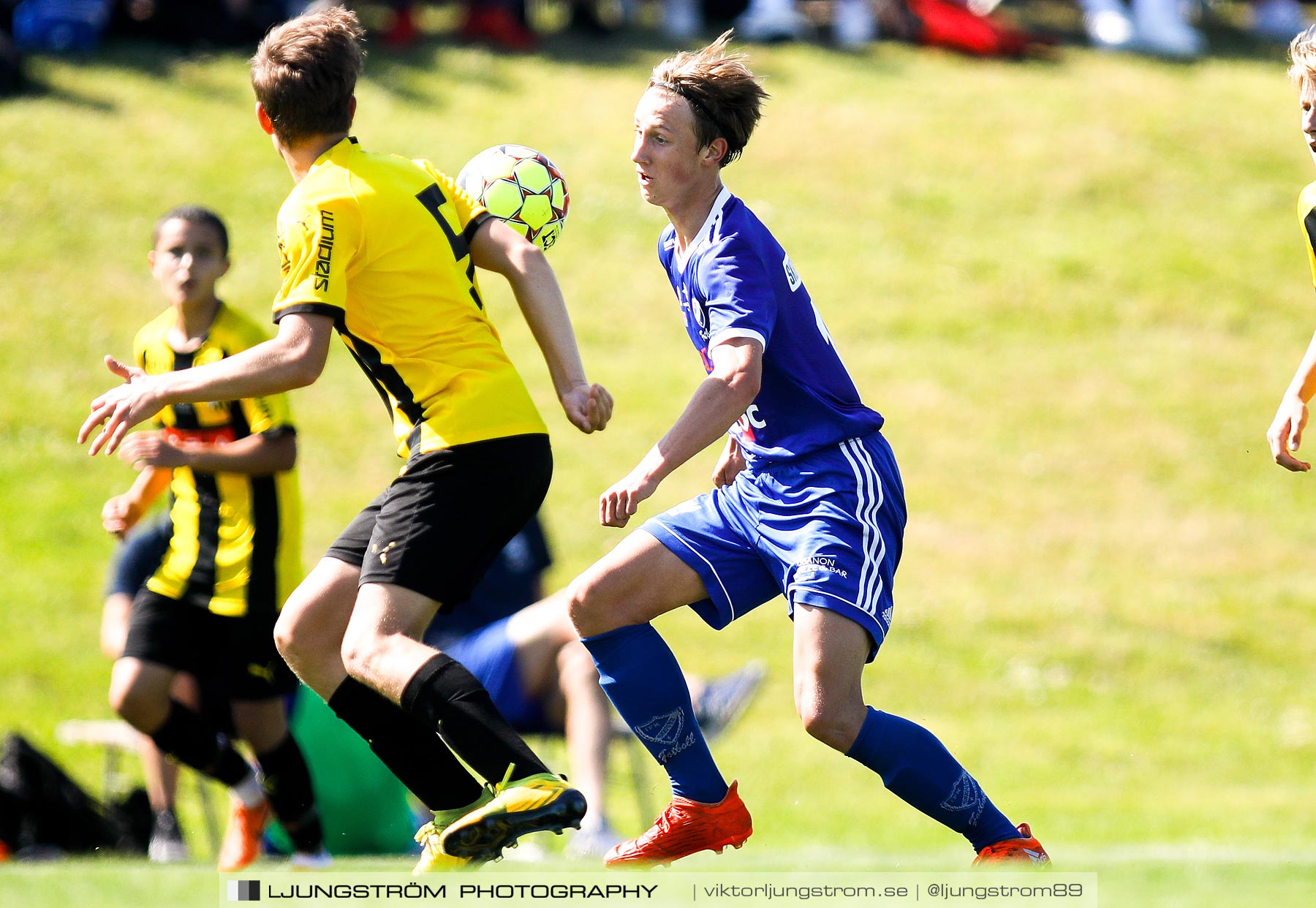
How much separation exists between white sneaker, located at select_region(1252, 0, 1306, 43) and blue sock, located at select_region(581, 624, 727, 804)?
21.5 metres

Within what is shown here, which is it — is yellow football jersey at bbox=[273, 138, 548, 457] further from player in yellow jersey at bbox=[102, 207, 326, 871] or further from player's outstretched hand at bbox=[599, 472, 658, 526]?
player in yellow jersey at bbox=[102, 207, 326, 871]

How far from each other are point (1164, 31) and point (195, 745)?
19.6m

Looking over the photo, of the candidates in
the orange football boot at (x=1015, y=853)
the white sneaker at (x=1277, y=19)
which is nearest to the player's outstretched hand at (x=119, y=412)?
the orange football boot at (x=1015, y=853)

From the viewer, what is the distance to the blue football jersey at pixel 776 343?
405 cm

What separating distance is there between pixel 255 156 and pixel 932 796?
14.6 meters

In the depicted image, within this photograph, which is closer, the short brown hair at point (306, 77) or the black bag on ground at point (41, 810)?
the short brown hair at point (306, 77)

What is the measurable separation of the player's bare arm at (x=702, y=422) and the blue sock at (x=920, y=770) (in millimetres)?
892

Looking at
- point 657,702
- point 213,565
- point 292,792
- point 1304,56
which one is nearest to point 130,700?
point 213,565

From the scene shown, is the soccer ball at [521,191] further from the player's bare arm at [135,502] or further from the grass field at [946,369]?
the grass field at [946,369]

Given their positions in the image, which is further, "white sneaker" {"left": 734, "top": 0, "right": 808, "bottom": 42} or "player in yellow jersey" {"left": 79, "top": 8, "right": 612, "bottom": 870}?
"white sneaker" {"left": 734, "top": 0, "right": 808, "bottom": 42}

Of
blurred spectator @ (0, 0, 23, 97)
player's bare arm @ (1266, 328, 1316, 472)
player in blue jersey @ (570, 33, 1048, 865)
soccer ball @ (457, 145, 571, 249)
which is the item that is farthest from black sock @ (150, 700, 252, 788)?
blurred spectator @ (0, 0, 23, 97)

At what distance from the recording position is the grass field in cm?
1031

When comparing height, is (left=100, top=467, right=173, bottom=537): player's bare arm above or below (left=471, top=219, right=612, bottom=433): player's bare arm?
below

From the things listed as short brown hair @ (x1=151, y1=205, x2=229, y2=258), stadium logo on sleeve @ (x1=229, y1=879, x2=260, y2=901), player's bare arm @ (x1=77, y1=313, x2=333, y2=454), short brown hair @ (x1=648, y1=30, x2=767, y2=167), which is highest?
short brown hair @ (x1=648, y1=30, x2=767, y2=167)
